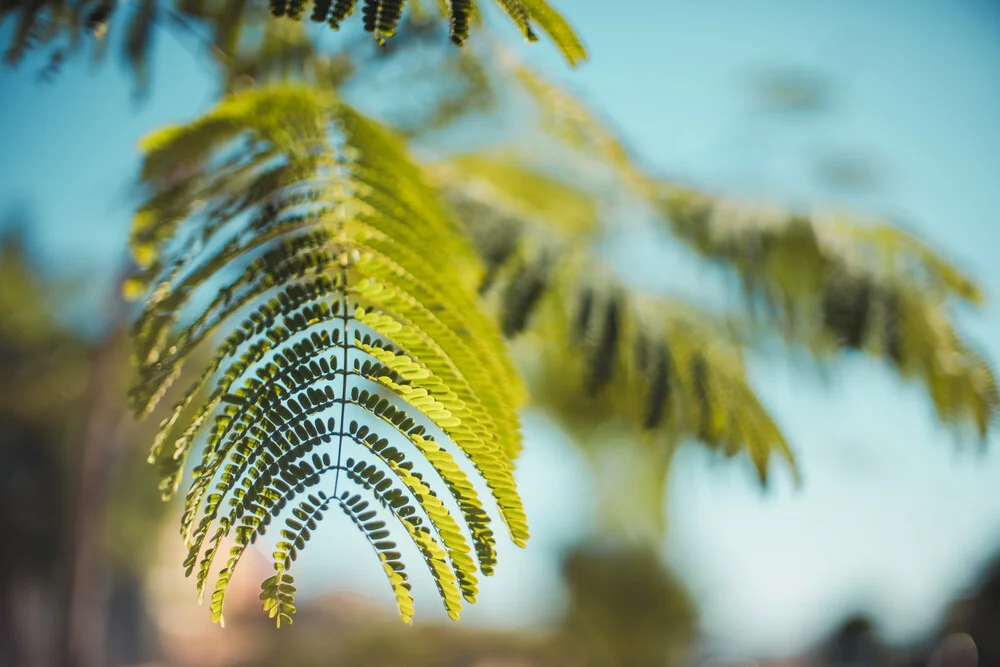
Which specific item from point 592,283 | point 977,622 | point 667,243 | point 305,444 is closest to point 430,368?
point 305,444

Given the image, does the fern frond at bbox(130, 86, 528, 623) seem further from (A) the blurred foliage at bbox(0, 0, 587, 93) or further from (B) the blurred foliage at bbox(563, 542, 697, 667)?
(B) the blurred foliage at bbox(563, 542, 697, 667)

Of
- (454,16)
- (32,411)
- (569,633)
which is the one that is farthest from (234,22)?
(569,633)

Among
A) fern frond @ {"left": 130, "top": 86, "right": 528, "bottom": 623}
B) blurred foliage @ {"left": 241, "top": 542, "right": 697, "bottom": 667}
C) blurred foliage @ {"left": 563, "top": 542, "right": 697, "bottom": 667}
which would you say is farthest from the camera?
blurred foliage @ {"left": 241, "top": 542, "right": 697, "bottom": 667}

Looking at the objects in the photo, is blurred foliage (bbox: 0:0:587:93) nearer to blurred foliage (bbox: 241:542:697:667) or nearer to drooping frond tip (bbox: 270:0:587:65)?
drooping frond tip (bbox: 270:0:587:65)

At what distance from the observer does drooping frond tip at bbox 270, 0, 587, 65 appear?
0.58 meters

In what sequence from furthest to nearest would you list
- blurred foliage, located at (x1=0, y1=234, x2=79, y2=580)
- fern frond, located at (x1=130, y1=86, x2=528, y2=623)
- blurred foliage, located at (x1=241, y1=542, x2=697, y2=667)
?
1. blurred foliage, located at (x1=241, y1=542, x2=697, y2=667)
2. blurred foliage, located at (x1=0, y1=234, x2=79, y2=580)
3. fern frond, located at (x1=130, y1=86, x2=528, y2=623)

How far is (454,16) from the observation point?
578 millimetres

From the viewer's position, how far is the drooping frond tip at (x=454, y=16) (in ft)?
1.91

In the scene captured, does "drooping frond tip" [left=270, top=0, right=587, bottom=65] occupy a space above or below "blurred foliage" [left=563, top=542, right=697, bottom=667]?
above

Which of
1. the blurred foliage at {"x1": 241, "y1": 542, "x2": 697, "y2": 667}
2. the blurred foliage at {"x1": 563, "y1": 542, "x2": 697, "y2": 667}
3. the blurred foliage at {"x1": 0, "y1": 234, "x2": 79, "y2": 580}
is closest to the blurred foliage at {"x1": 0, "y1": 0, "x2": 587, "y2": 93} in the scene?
the blurred foliage at {"x1": 241, "y1": 542, "x2": 697, "y2": 667}

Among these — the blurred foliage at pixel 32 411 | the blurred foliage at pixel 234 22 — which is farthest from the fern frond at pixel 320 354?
the blurred foliage at pixel 32 411

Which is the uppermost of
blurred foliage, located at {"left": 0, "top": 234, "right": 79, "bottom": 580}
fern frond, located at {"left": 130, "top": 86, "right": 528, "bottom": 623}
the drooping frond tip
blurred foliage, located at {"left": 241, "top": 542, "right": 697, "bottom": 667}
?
blurred foliage, located at {"left": 0, "top": 234, "right": 79, "bottom": 580}

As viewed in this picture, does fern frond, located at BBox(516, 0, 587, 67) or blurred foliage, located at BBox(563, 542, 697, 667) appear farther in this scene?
blurred foliage, located at BBox(563, 542, 697, 667)

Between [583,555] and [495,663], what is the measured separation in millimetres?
9678
